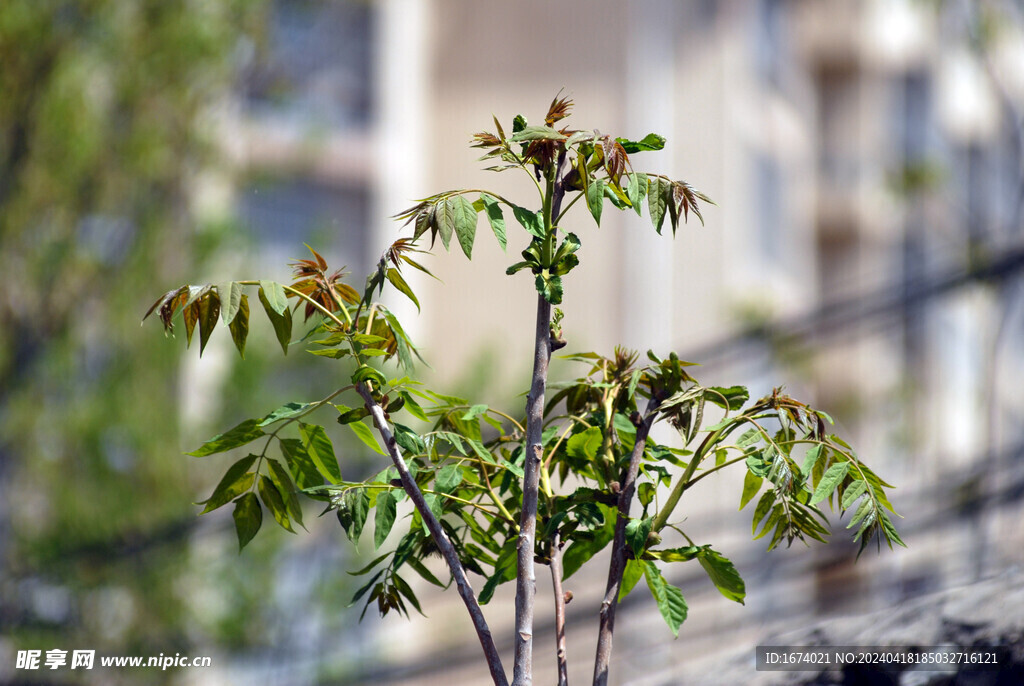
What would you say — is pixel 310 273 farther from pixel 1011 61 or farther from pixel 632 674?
pixel 1011 61

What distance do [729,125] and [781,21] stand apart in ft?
8.09

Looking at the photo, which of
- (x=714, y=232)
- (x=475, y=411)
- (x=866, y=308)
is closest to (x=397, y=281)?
(x=475, y=411)

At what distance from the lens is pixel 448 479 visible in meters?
0.67

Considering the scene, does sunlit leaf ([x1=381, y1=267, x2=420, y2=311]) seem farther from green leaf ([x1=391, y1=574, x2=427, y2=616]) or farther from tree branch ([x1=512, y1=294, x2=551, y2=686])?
green leaf ([x1=391, y1=574, x2=427, y2=616])

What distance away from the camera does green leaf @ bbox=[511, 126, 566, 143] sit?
61 cm

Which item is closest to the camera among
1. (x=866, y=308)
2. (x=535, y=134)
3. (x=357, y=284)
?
(x=535, y=134)

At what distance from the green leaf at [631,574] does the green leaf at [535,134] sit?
0.99 feet

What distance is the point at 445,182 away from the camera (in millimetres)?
6559

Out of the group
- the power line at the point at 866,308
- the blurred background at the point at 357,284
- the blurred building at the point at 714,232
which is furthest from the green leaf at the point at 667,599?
the power line at the point at 866,308

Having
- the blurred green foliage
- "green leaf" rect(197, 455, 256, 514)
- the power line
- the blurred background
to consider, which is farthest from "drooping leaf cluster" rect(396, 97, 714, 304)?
the blurred green foliage

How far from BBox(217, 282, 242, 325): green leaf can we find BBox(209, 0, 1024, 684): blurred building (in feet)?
5.33

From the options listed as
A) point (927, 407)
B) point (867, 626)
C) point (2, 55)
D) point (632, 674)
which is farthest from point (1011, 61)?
point (2, 55)

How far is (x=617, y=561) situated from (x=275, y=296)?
→ 30 centimetres

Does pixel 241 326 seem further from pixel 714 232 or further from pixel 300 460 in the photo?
pixel 714 232
